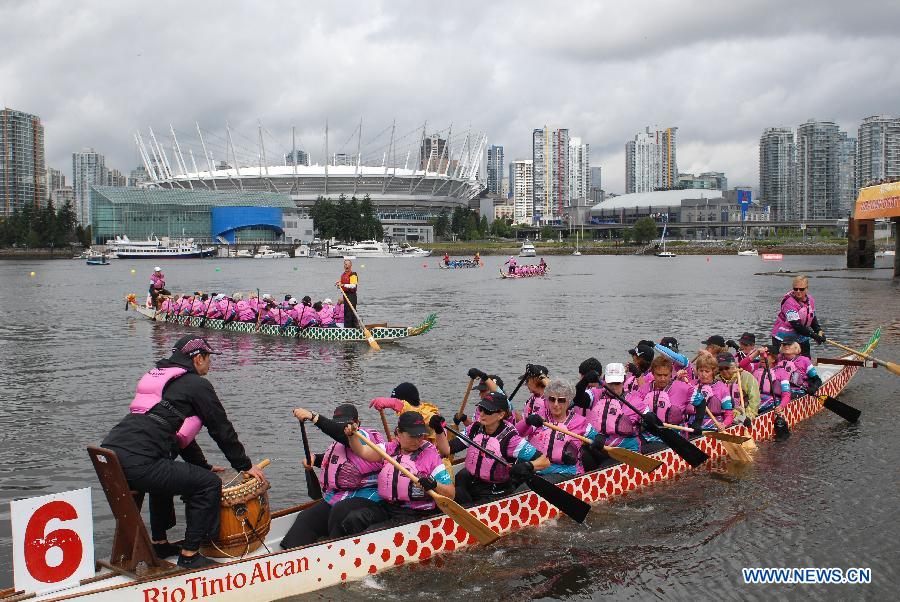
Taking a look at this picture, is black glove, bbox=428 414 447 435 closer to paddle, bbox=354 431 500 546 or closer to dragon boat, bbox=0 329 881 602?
paddle, bbox=354 431 500 546

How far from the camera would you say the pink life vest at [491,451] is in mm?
8094

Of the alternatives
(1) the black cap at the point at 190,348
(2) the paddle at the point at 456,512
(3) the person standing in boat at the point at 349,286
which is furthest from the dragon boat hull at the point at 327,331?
(1) the black cap at the point at 190,348

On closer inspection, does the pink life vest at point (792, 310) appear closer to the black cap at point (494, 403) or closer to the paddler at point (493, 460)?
the paddler at point (493, 460)

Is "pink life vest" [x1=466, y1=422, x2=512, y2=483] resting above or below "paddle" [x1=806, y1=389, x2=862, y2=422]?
above

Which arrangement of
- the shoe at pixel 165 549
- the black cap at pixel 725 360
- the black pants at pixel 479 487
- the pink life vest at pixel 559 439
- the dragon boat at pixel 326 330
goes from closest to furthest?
the shoe at pixel 165 549 → the black pants at pixel 479 487 → the pink life vest at pixel 559 439 → the black cap at pixel 725 360 → the dragon boat at pixel 326 330

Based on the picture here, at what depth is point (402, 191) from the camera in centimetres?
18788

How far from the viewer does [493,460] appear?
8273mm

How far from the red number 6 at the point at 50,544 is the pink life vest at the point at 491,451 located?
3840mm

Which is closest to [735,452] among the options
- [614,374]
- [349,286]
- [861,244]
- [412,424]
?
[614,374]

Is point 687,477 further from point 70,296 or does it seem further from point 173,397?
point 70,296

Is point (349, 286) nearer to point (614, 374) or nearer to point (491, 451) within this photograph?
point (614, 374)

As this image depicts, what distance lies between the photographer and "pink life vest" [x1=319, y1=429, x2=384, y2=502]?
7523mm

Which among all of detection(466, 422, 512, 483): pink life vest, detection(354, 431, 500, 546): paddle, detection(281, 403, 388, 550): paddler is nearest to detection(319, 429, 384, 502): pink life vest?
detection(281, 403, 388, 550): paddler

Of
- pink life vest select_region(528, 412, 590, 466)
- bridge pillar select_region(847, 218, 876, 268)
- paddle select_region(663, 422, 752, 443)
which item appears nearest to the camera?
pink life vest select_region(528, 412, 590, 466)
